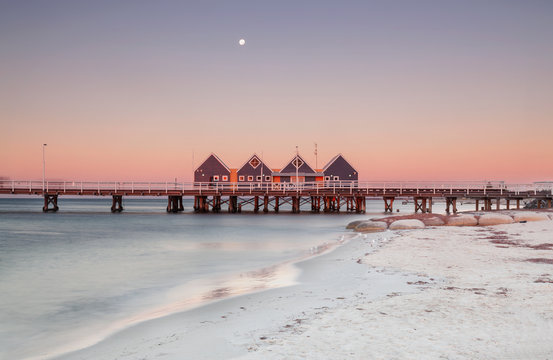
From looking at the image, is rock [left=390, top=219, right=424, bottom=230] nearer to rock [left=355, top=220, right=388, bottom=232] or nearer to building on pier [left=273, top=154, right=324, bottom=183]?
rock [left=355, top=220, right=388, bottom=232]

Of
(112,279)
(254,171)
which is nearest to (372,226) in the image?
(112,279)

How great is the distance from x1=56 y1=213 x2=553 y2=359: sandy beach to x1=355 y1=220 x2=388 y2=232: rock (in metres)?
12.7

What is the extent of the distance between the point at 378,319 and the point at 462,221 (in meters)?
20.1

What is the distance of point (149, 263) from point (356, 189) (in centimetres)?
3552

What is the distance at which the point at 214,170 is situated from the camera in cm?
6719

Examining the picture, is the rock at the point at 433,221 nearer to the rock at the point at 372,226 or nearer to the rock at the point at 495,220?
the rock at the point at 495,220

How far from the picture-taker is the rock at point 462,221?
2498cm

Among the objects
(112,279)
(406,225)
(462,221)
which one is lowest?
(112,279)

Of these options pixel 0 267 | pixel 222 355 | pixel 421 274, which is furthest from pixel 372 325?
pixel 0 267

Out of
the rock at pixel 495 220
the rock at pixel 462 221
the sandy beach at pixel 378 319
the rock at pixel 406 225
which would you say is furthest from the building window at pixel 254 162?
the sandy beach at pixel 378 319

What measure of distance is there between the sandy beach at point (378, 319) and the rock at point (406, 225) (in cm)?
1154

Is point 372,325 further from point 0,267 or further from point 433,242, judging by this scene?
point 0,267

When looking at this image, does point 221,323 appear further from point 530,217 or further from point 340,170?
point 340,170

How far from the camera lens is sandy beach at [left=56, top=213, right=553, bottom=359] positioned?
567cm
